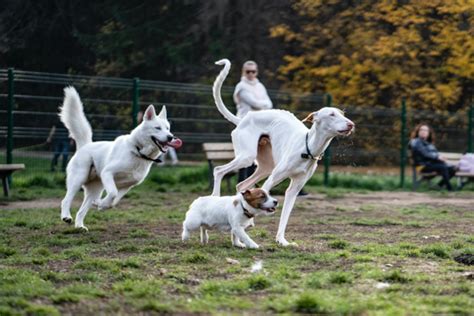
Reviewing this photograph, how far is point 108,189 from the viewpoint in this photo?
31.2 feet

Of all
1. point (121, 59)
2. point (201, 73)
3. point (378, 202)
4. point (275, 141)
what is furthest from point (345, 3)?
point (275, 141)

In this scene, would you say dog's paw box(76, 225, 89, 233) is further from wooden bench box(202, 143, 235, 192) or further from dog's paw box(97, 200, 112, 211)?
wooden bench box(202, 143, 235, 192)

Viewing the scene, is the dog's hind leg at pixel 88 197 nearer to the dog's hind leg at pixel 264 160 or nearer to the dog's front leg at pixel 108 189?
the dog's front leg at pixel 108 189

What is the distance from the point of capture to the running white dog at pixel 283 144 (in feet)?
29.6

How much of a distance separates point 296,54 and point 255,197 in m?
18.2

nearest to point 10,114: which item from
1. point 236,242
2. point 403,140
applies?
point 236,242

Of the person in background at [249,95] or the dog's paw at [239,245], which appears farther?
the person in background at [249,95]

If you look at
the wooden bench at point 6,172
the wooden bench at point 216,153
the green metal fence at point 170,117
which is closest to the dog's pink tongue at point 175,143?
the green metal fence at point 170,117

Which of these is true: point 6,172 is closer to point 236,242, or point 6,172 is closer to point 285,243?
point 236,242

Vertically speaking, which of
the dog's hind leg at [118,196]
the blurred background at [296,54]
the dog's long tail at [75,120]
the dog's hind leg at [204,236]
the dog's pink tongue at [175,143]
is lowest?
the dog's hind leg at [204,236]

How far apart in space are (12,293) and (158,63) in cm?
2172

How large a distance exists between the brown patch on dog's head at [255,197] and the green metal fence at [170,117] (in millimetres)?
5912

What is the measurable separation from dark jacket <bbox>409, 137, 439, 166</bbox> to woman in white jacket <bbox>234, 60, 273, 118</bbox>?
553 cm

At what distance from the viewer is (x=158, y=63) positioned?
27391 millimetres
